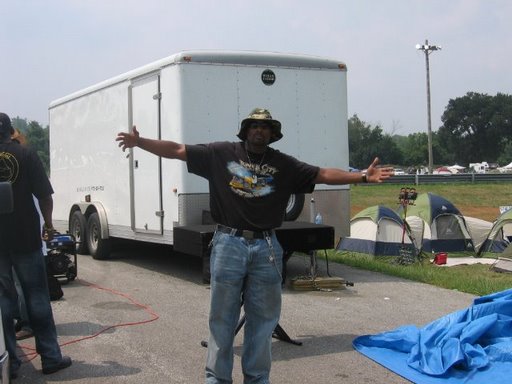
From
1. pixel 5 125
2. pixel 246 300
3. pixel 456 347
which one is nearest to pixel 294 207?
pixel 456 347

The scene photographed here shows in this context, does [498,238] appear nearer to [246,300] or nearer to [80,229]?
[80,229]

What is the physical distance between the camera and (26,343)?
6.12 meters

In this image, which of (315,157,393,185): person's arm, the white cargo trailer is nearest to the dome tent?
the white cargo trailer

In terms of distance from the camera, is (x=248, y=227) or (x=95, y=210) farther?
(x=95, y=210)

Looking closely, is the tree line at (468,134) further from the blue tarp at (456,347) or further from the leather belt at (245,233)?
the leather belt at (245,233)

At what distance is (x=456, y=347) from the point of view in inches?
217

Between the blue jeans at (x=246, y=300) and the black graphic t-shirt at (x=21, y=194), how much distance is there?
1.66 m

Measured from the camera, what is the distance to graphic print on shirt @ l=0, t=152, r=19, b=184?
501cm

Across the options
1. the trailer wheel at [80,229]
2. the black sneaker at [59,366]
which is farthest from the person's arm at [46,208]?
the trailer wheel at [80,229]

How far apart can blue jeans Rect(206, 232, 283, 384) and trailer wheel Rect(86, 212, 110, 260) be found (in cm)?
758

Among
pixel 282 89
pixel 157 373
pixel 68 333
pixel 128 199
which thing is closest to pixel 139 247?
pixel 128 199

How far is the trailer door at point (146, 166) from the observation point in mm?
9617

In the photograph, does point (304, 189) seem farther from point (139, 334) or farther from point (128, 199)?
point (128, 199)

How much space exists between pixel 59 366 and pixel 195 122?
4.52 meters
